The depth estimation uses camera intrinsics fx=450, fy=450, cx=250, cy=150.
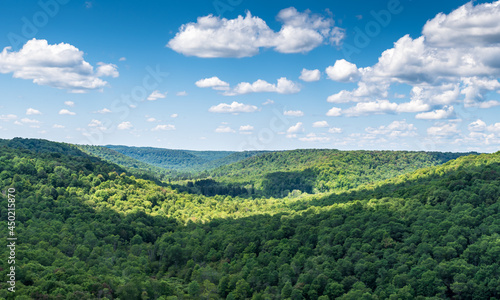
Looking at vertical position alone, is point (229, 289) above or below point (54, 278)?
below

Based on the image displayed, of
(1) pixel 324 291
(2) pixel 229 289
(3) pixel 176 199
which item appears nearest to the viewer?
(1) pixel 324 291

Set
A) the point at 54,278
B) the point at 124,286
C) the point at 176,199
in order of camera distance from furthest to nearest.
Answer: the point at 176,199, the point at 124,286, the point at 54,278

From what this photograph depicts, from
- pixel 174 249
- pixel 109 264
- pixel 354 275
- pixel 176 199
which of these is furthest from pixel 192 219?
pixel 354 275

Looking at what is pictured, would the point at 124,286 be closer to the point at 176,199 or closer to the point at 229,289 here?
the point at 229,289

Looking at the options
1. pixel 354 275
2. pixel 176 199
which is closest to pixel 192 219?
pixel 176 199

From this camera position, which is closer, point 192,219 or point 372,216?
point 372,216

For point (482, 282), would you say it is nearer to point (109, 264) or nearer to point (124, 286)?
point (124, 286)
